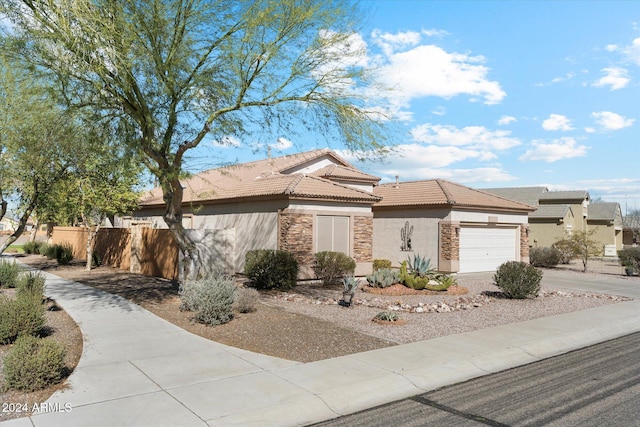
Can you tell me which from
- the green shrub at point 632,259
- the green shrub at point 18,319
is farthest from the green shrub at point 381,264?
the green shrub at point 18,319

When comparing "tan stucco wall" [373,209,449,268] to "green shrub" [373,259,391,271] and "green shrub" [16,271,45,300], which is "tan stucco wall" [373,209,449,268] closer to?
"green shrub" [373,259,391,271]

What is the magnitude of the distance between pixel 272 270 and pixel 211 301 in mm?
5330

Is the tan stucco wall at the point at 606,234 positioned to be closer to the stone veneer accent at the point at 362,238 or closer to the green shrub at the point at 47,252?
the stone veneer accent at the point at 362,238

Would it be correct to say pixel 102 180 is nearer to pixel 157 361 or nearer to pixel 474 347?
pixel 157 361

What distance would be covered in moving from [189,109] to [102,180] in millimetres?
10314

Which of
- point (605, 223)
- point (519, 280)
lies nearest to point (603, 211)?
point (605, 223)

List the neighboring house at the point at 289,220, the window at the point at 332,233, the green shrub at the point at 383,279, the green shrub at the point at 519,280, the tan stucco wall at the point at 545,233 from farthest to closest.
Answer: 1. the tan stucco wall at the point at 545,233
2. the window at the point at 332,233
3. the neighboring house at the point at 289,220
4. the green shrub at the point at 383,279
5. the green shrub at the point at 519,280

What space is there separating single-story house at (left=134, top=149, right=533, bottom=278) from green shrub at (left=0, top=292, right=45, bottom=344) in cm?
722

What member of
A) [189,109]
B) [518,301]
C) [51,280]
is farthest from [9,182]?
[518,301]

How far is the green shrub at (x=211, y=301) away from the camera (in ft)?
33.3

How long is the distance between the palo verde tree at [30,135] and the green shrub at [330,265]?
8.82m

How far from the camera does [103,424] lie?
516 centimetres

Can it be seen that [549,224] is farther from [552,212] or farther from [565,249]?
[565,249]

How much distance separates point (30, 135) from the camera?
40.2 feet
